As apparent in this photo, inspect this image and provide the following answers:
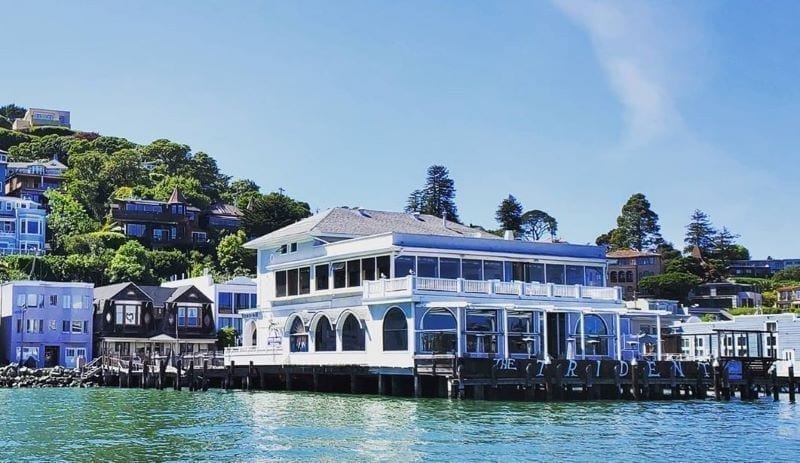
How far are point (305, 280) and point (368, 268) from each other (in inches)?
224

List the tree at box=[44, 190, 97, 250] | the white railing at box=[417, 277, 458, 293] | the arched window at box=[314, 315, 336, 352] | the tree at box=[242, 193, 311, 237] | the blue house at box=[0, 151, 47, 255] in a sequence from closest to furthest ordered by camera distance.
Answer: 1. the white railing at box=[417, 277, 458, 293]
2. the arched window at box=[314, 315, 336, 352]
3. the blue house at box=[0, 151, 47, 255]
4. the tree at box=[44, 190, 97, 250]
5. the tree at box=[242, 193, 311, 237]

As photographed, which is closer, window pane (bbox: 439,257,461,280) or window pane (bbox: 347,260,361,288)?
window pane (bbox: 439,257,461,280)

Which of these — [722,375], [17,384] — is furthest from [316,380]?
[17,384]

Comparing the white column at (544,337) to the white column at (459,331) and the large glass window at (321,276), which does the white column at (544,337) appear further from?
the large glass window at (321,276)

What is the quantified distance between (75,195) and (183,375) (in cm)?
6682

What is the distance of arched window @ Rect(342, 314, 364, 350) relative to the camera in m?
49.8

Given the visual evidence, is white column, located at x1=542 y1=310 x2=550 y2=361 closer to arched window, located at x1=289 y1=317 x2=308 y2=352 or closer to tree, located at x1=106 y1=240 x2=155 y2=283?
arched window, located at x1=289 y1=317 x2=308 y2=352

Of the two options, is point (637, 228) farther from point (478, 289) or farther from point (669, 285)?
point (478, 289)

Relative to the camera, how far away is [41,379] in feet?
206

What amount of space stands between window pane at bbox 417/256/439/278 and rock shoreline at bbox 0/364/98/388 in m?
24.1

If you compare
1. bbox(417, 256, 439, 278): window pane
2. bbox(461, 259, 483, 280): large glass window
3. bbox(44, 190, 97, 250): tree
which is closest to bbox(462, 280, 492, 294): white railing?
bbox(461, 259, 483, 280): large glass window

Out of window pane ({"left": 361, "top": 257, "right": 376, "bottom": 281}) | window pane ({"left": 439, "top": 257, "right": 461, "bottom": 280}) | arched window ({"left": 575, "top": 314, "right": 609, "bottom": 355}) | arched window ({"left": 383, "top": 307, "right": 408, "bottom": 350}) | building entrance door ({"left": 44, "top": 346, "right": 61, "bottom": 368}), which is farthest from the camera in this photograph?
building entrance door ({"left": 44, "top": 346, "right": 61, "bottom": 368})

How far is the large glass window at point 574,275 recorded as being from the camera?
53469 millimetres

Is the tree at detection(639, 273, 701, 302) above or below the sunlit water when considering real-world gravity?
above
